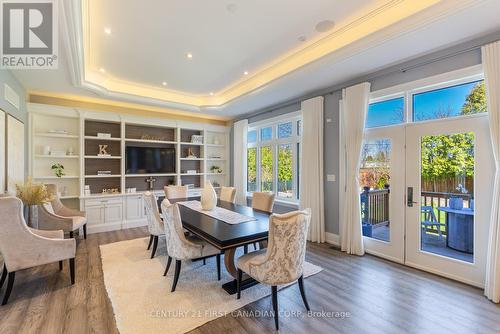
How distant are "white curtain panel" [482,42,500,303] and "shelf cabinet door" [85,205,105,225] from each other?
6.21 m

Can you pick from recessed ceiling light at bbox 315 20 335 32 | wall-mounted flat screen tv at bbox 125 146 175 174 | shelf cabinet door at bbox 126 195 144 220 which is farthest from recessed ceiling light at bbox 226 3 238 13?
shelf cabinet door at bbox 126 195 144 220

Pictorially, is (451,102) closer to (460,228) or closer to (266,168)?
(460,228)

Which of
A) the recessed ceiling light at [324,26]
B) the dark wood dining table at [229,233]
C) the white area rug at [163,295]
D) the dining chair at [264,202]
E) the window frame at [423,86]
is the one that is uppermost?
the recessed ceiling light at [324,26]

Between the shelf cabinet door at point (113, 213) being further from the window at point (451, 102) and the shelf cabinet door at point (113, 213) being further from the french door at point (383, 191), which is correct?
the window at point (451, 102)

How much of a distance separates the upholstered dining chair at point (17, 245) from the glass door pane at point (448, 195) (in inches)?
184

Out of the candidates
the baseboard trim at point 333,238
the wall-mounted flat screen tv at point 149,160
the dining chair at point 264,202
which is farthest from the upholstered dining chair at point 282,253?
the wall-mounted flat screen tv at point 149,160

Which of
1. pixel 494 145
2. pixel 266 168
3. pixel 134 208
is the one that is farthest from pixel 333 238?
pixel 134 208

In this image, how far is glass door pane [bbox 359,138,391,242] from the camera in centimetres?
361

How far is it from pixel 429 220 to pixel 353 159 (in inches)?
51.3

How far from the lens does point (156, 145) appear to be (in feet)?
19.7

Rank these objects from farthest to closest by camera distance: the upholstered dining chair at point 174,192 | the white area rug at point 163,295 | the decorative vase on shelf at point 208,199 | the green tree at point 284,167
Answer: the green tree at point 284,167 → the upholstered dining chair at point 174,192 → the decorative vase on shelf at point 208,199 → the white area rug at point 163,295

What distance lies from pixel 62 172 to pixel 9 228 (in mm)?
2941

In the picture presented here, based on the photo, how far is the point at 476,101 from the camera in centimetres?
280

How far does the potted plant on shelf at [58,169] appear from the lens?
15.6 ft
